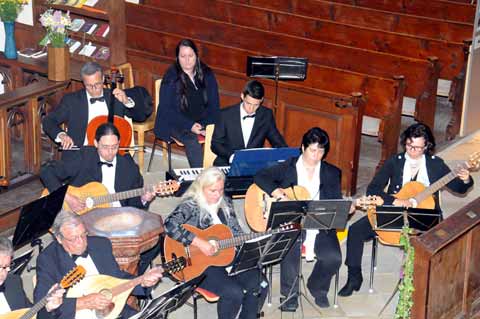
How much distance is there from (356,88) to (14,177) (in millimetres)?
3318

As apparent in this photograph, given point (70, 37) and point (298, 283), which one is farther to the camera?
point (70, 37)

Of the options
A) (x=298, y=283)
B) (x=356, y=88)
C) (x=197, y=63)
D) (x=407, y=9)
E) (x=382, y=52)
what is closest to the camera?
(x=298, y=283)

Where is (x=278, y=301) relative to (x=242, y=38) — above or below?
below

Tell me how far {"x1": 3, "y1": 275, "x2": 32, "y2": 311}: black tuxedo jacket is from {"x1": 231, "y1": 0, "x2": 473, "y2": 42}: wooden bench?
5835mm

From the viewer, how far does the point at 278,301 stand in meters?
7.44

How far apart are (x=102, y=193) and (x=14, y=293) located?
4.58ft

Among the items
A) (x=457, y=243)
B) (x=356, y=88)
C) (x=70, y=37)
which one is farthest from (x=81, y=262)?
(x=70, y=37)

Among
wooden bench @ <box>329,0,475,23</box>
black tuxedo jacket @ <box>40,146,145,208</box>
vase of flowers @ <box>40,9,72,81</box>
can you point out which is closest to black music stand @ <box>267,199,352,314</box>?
black tuxedo jacket @ <box>40,146,145,208</box>

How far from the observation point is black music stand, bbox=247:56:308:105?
859 cm

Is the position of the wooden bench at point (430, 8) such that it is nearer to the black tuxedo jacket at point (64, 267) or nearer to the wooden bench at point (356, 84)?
the wooden bench at point (356, 84)

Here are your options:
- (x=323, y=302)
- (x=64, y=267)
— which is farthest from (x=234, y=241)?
(x=64, y=267)

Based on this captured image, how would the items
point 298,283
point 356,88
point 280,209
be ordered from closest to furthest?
point 280,209 < point 298,283 < point 356,88

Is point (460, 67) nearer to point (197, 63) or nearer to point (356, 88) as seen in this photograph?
point (356, 88)

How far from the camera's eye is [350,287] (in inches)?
297
